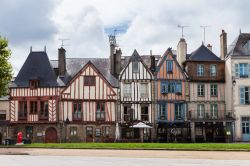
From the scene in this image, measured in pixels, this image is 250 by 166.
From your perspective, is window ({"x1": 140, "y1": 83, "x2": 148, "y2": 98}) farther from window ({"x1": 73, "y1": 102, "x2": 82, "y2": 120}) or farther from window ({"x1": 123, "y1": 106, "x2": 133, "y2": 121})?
window ({"x1": 73, "y1": 102, "x2": 82, "y2": 120})

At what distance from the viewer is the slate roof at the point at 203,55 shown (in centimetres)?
4494

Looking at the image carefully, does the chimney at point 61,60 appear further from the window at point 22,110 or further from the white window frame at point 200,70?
the white window frame at point 200,70

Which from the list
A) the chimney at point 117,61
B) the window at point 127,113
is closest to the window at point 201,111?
the window at point 127,113

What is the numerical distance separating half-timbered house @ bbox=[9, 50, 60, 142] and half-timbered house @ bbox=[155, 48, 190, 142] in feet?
32.8

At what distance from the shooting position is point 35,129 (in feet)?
139

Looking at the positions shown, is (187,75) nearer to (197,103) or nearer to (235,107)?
(197,103)

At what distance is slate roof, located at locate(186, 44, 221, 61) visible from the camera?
44.9 m

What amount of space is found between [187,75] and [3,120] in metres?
19.1

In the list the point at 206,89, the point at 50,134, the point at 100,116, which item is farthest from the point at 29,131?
the point at 206,89

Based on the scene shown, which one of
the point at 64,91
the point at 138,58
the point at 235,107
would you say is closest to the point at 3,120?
the point at 64,91

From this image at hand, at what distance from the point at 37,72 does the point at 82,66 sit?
15.5 ft

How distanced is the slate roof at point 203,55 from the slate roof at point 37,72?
14.2 metres

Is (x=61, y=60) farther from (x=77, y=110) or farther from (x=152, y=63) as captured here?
(x=152, y=63)

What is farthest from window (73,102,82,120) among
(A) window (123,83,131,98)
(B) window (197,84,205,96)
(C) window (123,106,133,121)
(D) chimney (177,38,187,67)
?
(B) window (197,84,205,96)
